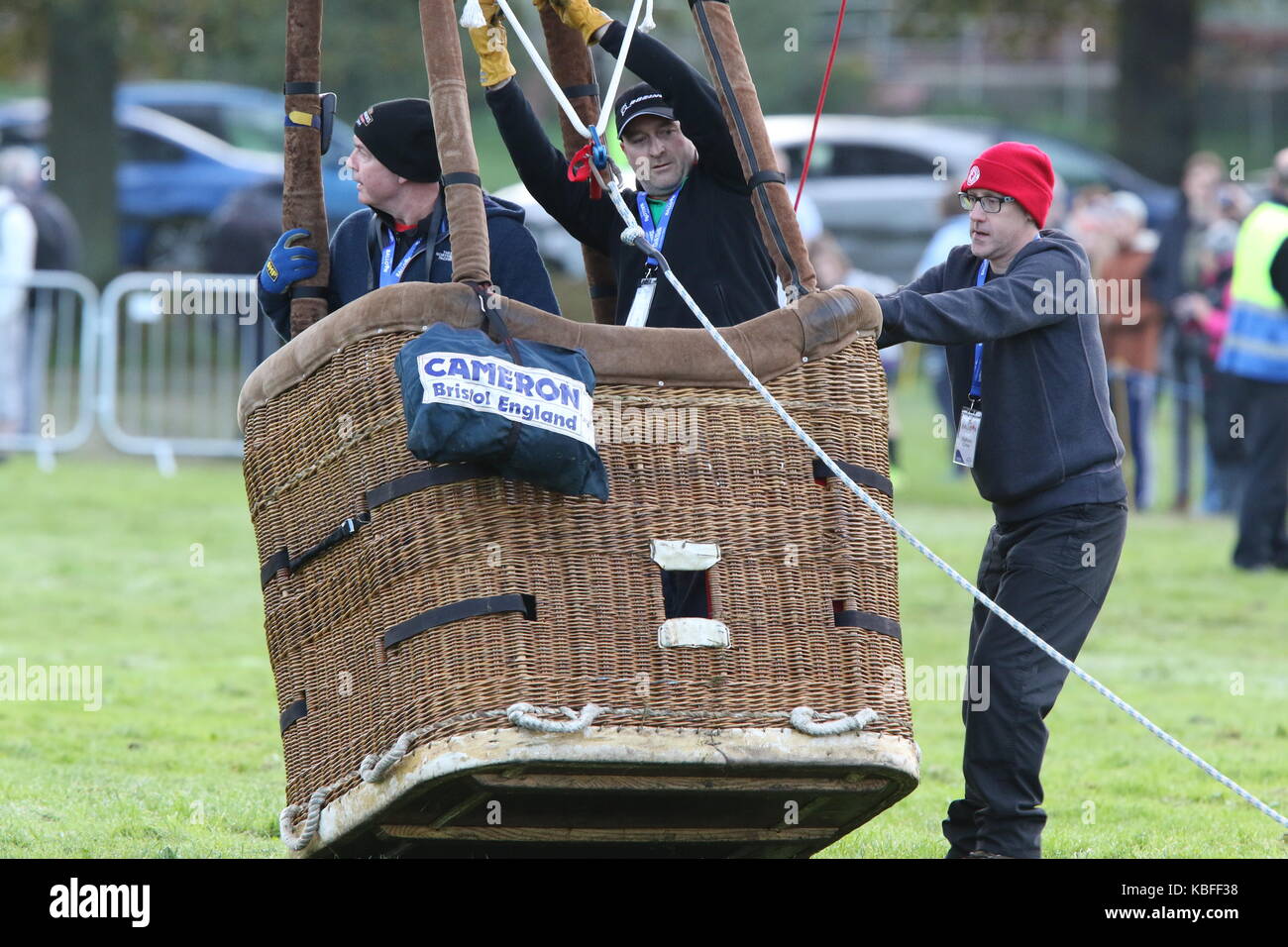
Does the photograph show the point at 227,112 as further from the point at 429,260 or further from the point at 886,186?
the point at 429,260

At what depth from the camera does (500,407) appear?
4.36 m

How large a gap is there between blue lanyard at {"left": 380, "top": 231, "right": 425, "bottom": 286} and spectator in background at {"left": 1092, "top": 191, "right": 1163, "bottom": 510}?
30.9 feet

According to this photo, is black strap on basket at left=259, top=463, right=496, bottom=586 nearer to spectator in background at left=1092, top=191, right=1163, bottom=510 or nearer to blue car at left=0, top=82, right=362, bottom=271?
spectator in background at left=1092, top=191, right=1163, bottom=510

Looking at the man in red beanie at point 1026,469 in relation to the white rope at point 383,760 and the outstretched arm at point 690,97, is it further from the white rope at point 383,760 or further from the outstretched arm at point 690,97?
the white rope at point 383,760

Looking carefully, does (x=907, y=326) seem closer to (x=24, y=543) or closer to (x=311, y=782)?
(x=311, y=782)

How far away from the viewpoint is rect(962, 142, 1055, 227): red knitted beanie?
5.36 m

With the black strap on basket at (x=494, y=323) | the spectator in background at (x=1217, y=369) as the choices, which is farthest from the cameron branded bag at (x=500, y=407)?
the spectator in background at (x=1217, y=369)

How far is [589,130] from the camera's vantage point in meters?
5.00

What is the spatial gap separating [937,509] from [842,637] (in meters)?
9.36

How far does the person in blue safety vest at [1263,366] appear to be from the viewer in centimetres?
1148

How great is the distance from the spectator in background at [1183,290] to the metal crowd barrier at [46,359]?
7.92 meters

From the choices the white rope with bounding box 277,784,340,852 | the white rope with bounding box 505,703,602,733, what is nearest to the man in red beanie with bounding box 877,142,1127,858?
the white rope with bounding box 505,703,602,733

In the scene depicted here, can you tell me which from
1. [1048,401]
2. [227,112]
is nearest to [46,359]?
[1048,401]

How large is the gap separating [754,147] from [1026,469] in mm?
1140
